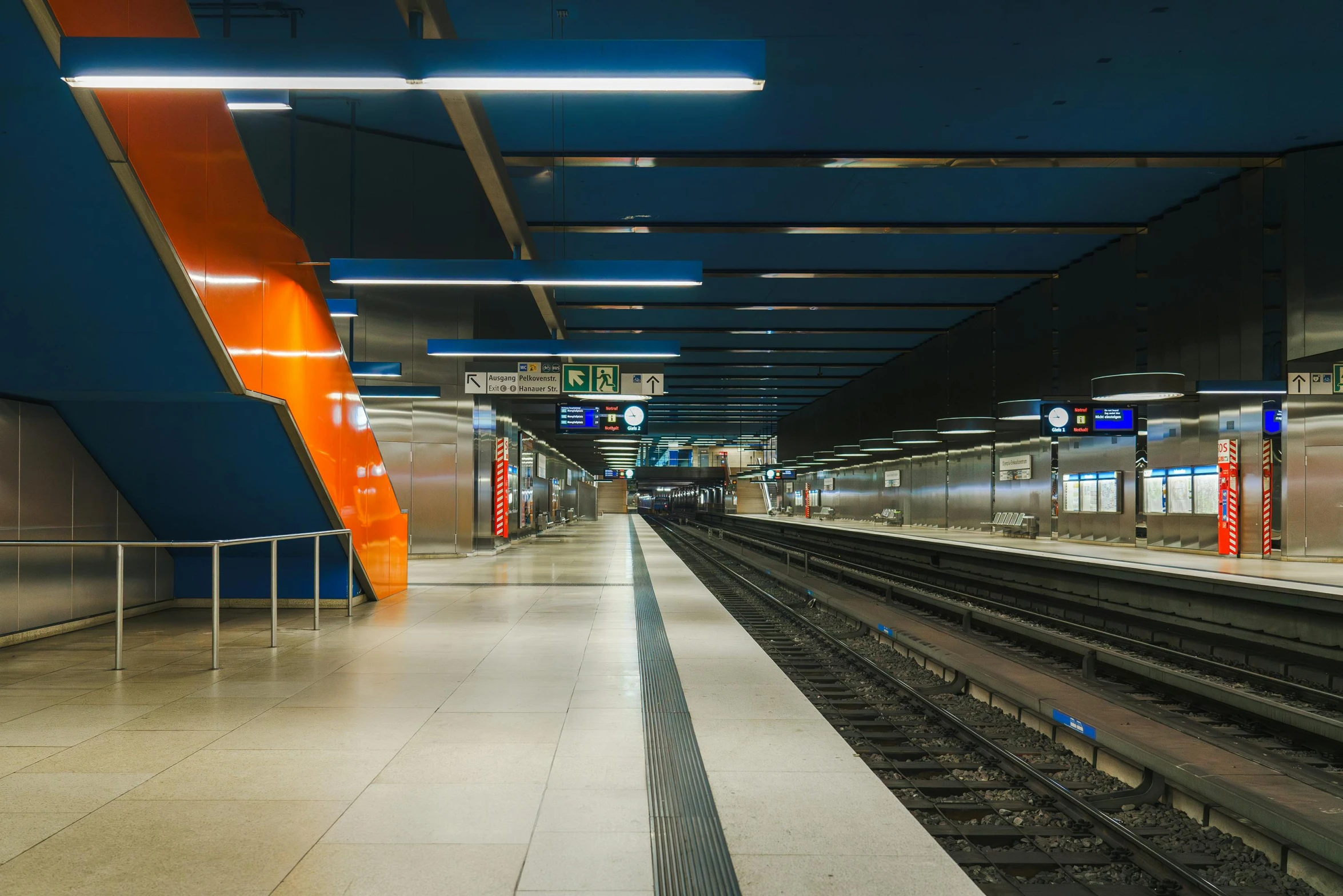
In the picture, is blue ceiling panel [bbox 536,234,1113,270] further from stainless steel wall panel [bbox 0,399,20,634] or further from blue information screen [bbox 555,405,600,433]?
stainless steel wall panel [bbox 0,399,20,634]

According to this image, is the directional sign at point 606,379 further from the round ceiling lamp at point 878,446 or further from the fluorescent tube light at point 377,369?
the round ceiling lamp at point 878,446

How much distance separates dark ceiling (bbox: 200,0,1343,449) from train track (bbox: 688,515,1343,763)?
22.9 feet

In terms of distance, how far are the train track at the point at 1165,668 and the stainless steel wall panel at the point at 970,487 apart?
16093mm

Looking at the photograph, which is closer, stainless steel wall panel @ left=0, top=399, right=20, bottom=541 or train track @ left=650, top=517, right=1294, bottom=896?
train track @ left=650, top=517, right=1294, bottom=896

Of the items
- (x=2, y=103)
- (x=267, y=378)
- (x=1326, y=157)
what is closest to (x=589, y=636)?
(x=267, y=378)

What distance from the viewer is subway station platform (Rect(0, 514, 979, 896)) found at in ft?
11.1

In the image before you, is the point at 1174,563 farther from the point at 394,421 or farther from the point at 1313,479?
the point at 394,421

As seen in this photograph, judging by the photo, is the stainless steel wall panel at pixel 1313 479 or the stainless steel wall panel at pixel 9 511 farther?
the stainless steel wall panel at pixel 1313 479

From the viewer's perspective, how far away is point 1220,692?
23.2ft

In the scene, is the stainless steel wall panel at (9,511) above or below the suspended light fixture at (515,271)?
below

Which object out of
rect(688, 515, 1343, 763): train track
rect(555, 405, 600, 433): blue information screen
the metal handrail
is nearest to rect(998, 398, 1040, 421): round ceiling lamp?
rect(688, 515, 1343, 763): train track

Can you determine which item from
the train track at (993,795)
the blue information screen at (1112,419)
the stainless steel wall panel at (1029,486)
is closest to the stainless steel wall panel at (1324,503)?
the blue information screen at (1112,419)

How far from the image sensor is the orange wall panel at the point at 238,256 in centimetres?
564

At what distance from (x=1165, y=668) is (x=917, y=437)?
2123 cm
